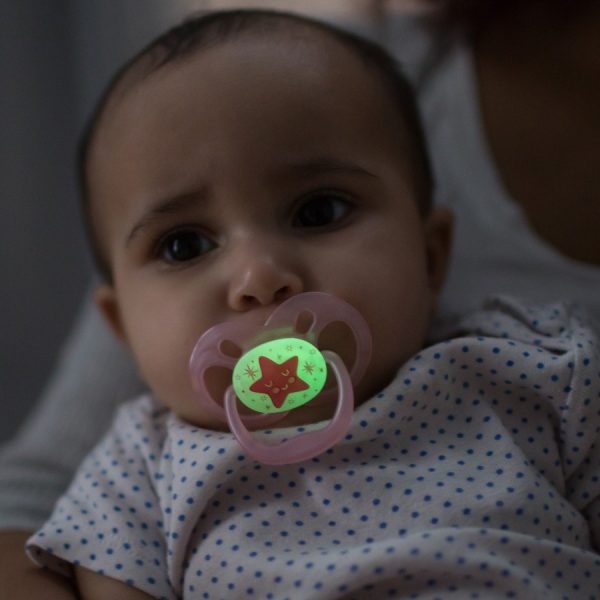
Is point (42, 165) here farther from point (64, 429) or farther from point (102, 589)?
point (102, 589)

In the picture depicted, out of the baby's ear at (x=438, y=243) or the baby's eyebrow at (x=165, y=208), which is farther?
the baby's ear at (x=438, y=243)

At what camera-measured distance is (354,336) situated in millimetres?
773

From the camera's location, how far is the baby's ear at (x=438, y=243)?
994mm

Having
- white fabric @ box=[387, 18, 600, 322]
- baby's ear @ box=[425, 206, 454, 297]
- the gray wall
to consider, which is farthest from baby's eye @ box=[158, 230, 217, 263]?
the gray wall

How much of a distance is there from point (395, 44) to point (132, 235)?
0.79 metres

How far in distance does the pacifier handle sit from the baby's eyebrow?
9.1 inches

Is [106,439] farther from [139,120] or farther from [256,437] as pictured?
[139,120]

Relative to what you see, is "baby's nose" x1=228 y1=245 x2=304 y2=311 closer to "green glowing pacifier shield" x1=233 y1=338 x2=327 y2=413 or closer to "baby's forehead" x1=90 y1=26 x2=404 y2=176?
"green glowing pacifier shield" x1=233 y1=338 x2=327 y2=413

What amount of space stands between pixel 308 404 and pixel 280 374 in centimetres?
8

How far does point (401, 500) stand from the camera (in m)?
0.74

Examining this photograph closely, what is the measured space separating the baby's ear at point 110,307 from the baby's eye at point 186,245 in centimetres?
17

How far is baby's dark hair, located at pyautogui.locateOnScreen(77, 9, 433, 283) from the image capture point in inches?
35.3

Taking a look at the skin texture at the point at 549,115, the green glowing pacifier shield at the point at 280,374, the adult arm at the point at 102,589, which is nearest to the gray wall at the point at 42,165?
the skin texture at the point at 549,115

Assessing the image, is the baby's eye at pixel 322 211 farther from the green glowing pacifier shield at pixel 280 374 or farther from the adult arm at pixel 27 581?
the adult arm at pixel 27 581
